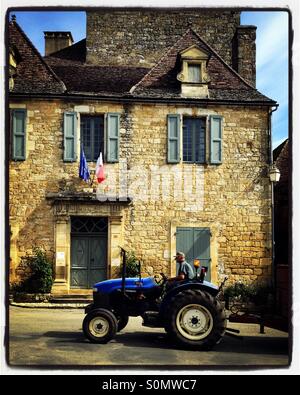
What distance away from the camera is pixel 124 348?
735 cm

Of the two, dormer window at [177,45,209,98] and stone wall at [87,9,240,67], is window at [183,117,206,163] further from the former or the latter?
stone wall at [87,9,240,67]

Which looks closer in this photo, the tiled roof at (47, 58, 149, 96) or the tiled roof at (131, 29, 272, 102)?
the tiled roof at (131, 29, 272, 102)

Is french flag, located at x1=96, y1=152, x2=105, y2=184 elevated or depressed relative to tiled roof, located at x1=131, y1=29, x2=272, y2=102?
depressed

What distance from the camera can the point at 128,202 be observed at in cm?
1062

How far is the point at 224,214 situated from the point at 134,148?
2.63 metres

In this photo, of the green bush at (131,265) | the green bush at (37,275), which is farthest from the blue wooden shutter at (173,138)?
the green bush at (37,275)

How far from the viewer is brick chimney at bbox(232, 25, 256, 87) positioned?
14984mm

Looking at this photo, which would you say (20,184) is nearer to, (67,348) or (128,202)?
(128,202)

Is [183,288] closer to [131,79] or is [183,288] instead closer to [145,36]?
[131,79]

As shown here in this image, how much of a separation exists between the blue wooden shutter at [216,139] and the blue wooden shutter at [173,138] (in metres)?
0.77

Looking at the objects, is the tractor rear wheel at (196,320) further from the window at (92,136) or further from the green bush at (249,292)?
the window at (92,136)

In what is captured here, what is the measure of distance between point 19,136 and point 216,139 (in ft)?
14.5

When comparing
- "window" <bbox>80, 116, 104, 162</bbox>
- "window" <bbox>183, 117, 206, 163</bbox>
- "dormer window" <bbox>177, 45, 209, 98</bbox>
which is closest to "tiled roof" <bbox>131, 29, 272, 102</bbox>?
"dormer window" <bbox>177, 45, 209, 98</bbox>

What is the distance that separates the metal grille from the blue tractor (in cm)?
297
